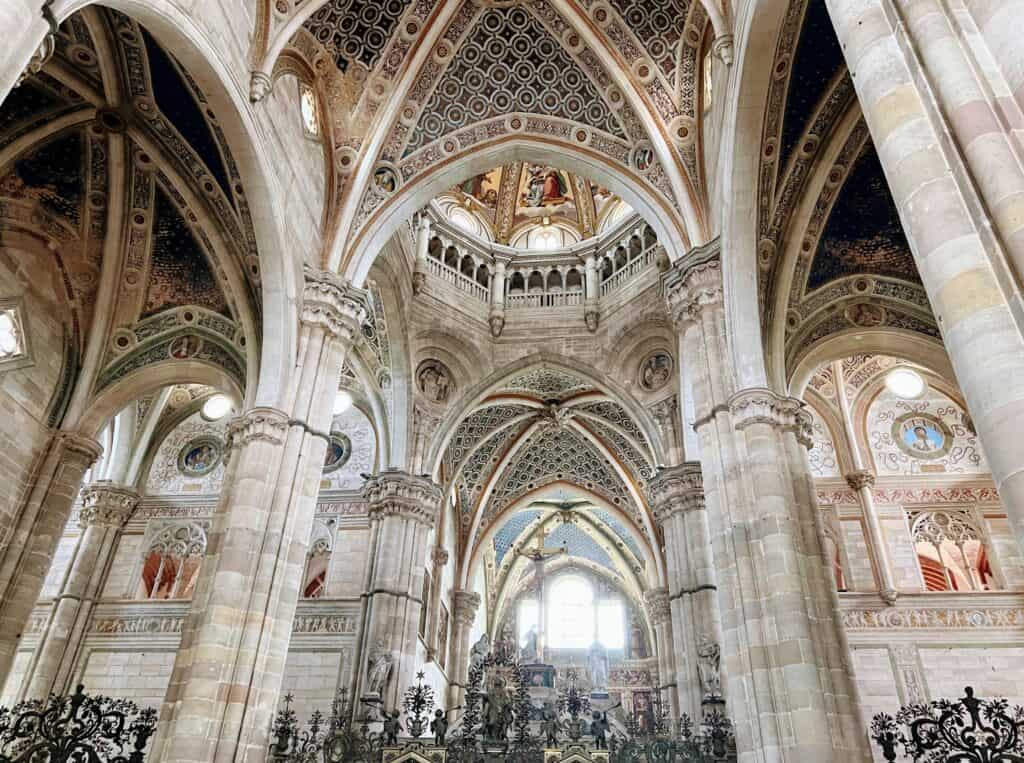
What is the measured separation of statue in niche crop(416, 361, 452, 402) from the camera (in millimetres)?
20109

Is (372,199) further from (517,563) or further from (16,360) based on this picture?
(517,563)

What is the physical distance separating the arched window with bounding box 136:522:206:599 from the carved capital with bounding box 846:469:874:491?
14.7 meters

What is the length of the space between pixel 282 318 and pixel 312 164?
308 centimetres

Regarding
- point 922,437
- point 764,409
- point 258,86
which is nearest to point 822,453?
point 922,437

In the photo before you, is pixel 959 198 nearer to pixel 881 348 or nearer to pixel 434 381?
pixel 881 348

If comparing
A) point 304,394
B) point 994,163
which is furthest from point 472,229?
point 994,163

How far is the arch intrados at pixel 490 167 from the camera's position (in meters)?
13.1

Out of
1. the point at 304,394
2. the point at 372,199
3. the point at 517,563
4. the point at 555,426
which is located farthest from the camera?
the point at 517,563

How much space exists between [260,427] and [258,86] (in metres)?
4.92

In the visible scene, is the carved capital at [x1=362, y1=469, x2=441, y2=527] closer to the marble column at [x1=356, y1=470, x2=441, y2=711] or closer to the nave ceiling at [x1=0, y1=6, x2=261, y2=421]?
the marble column at [x1=356, y1=470, x2=441, y2=711]

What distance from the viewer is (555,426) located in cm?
2350

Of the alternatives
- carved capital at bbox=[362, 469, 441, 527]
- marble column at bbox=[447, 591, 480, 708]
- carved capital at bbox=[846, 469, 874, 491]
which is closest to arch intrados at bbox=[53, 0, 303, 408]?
carved capital at bbox=[362, 469, 441, 527]

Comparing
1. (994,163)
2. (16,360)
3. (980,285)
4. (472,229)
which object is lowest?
(980,285)

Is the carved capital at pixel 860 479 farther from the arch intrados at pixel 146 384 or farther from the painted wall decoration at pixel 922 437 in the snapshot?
the arch intrados at pixel 146 384
